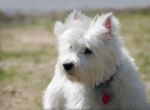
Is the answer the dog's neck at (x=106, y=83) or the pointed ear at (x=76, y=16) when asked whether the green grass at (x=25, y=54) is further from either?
the dog's neck at (x=106, y=83)

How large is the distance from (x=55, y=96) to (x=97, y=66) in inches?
44.0

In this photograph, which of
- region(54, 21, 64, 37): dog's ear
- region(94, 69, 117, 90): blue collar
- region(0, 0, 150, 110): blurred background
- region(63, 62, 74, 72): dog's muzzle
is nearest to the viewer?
region(63, 62, 74, 72): dog's muzzle

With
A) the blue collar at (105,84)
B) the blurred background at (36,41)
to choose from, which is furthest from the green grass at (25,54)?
the blue collar at (105,84)

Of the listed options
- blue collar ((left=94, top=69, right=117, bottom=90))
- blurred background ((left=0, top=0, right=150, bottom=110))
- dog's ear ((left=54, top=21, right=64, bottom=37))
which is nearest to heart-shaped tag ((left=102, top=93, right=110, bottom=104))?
blue collar ((left=94, top=69, right=117, bottom=90))

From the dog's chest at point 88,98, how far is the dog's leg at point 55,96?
0.39m

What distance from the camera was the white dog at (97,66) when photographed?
6223mm

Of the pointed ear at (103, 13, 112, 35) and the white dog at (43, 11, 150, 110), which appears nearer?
the white dog at (43, 11, 150, 110)

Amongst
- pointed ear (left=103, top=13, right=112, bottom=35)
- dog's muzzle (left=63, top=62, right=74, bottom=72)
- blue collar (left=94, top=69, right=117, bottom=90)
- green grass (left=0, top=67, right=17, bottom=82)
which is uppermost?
pointed ear (left=103, top=13, right=112, bottom=35)

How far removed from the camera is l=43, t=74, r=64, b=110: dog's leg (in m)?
7.09

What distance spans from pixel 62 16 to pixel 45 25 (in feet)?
4.24

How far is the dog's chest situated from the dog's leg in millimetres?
395

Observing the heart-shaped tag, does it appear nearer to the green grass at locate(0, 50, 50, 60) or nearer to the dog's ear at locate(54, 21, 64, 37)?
the dog's ear at locate(54, 21, 64, 37)

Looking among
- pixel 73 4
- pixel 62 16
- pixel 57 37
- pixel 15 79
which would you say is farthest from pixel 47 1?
pixel 57 37

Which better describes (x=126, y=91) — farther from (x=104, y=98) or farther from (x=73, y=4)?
(x=73, y=4)
